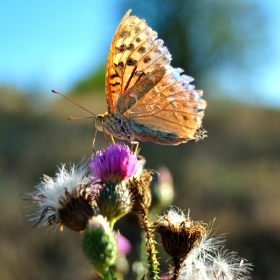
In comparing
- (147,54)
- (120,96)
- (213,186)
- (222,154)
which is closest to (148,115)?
(120,96)

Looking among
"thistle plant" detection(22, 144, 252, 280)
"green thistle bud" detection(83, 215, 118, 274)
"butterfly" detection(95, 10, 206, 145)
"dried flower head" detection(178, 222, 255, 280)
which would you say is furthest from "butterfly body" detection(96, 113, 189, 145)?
"green thistle bud" detection(83, 215, 118, 274)

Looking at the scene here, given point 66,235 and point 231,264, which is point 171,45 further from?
point 231,264

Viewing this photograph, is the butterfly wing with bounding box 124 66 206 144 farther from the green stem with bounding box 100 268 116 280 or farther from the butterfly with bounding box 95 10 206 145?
the green stem with bounding box 100 268 116 280

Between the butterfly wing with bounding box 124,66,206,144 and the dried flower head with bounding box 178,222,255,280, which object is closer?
the dried flower head with bounding box 178,222,255,280

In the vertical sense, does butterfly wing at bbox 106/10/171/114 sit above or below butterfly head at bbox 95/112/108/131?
above

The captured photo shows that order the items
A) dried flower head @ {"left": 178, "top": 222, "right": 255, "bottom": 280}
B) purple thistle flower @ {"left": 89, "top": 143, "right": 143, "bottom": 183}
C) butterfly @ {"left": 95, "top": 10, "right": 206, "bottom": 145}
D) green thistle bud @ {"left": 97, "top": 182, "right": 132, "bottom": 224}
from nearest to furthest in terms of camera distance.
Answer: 1. dried flower head @ {"left": 178, "top": 222, "right": 255, "bottom": 280}
2. green thistle bud @ {"left": 97, "top": 182, "right": 132, "bottom": 224}
3. purple thistle flower @ {"left": 89, "top": 143, "right": 143, "bottom": 183}
4. butterfly @ {"left": 95, "top": 10, "right": 206, "bottom": 145}

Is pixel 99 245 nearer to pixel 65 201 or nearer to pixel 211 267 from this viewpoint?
pixel 65 201

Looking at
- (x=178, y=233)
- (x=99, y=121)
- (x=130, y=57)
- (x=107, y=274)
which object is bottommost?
(x=107, y=274)

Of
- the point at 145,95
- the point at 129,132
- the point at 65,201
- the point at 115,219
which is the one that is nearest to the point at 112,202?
the point at 115,219
